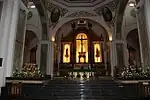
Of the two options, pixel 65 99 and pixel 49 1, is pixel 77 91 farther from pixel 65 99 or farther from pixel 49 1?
pixel 49 1

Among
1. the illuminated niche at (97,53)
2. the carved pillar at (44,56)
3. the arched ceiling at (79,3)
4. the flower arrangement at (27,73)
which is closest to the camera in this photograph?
the flower arrangement at (27,73)

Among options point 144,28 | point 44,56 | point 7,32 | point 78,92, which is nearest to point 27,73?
point 7,32

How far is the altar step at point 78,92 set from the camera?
6422mm

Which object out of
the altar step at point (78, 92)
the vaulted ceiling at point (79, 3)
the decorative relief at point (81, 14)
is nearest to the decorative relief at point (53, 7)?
the vaulted ceiling at point (79, 3)

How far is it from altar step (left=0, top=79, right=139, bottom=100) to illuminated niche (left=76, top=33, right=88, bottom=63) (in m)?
9.52

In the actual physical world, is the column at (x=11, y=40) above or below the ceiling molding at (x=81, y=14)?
below

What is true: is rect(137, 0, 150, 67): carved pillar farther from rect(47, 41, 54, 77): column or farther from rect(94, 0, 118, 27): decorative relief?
rect(47, 41, 54, 77): column

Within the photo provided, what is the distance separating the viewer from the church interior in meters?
6.46

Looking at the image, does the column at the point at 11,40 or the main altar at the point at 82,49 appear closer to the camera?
the column at the point at 11,40

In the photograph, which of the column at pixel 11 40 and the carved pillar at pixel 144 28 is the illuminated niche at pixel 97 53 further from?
the column at pixel 11 40

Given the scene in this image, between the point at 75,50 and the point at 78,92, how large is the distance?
10856 mm

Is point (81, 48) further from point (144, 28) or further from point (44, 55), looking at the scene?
point (144, 28)

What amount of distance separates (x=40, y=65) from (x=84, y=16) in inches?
223

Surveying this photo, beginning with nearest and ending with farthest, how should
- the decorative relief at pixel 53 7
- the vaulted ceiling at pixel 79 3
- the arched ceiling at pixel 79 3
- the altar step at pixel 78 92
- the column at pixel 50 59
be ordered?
the altar step at pixel 78 92 < the decorative relief at pixel 53 7 < the column at pixel 50 59 < the vaulted ceiling at pixel 79 3 < the arched ceiling at pixel 79 3
